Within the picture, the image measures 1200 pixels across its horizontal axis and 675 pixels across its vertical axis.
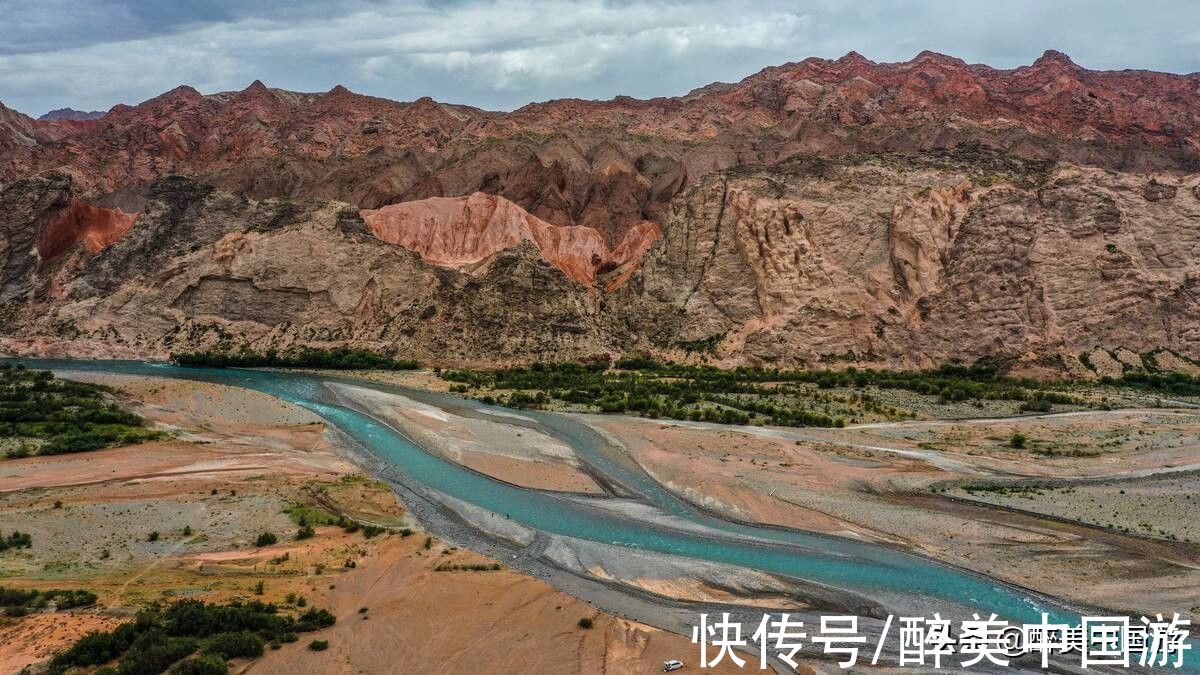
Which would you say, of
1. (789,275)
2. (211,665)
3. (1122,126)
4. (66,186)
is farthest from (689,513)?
(1122,126)

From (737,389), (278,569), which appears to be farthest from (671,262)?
(278,569)

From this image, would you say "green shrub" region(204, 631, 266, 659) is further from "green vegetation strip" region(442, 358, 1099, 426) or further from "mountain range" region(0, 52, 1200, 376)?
"mountain range" region(0, 52, 1200, 376)

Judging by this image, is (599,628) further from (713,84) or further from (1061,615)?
(713,84)

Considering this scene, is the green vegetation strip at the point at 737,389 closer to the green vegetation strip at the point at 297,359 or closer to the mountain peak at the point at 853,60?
the green vegetation strip at the point at 297,359

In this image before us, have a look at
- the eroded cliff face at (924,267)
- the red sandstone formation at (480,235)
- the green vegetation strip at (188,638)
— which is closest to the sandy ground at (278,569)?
the green vegetation strip at (188,638)

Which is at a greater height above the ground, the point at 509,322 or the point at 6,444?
the point at 509,322

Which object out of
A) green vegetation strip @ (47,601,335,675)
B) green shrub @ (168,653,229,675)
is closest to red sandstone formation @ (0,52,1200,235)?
green vegetation strip @ (47,601,335,675)

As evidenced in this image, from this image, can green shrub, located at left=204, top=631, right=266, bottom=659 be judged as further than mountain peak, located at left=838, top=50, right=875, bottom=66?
No
